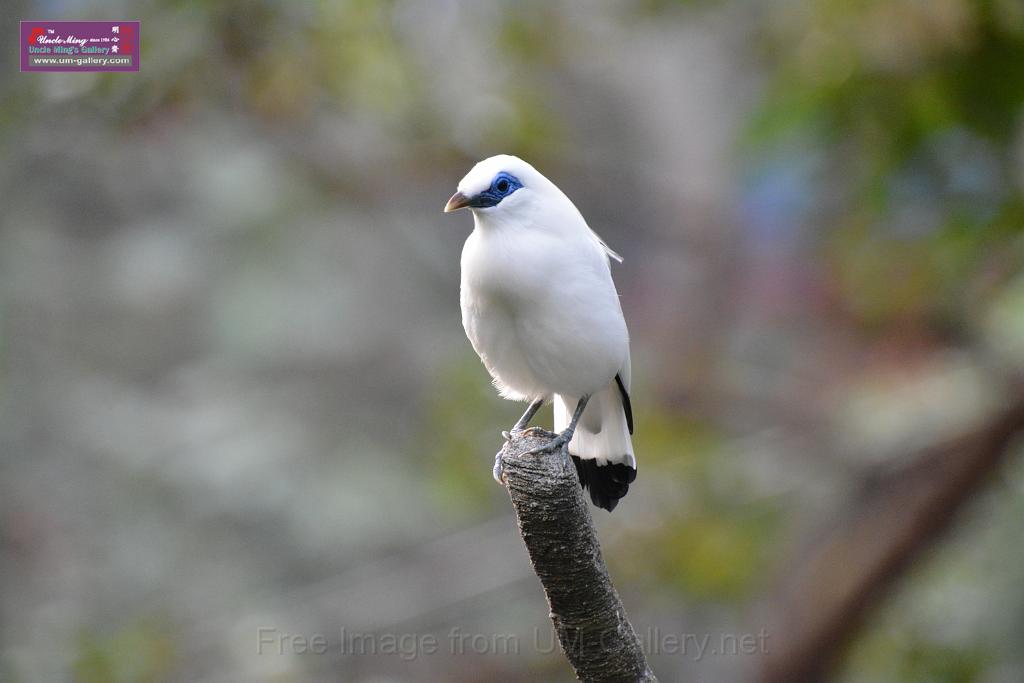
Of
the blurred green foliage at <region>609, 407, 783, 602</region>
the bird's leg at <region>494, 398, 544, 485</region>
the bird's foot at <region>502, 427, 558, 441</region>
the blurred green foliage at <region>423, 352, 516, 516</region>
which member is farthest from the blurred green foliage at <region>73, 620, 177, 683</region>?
the bird's foot at <region>502, 427, 558, 441</region>

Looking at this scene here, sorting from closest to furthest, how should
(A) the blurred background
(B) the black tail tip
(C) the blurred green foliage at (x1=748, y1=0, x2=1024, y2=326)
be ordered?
1. (B) the black tail tip
2. (C) the blurred green foliage at (x1=748, y1=0, x2=1024, y2=326)
3. (A) the blurred background

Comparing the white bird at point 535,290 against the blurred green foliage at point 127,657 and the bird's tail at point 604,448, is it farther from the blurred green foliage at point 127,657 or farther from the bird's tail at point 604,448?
the blurred green foliage at point 127,657

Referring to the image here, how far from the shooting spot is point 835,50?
22.5ft

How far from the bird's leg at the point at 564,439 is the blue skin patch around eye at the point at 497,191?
2.63 ft

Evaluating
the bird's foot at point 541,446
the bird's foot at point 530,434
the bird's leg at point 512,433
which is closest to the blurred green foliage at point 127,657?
the bird's leg at point 512,433

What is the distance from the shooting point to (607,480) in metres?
4.65

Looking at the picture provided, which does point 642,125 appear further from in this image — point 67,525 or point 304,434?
point 67,525

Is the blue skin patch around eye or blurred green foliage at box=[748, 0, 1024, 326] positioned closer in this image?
the blue skin patch around eye

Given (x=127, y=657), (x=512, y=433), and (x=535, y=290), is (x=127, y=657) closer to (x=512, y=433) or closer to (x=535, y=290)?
(x=512, y=433)

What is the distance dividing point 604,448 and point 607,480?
0.12 metres

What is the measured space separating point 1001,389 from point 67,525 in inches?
316

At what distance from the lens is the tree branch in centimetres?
321

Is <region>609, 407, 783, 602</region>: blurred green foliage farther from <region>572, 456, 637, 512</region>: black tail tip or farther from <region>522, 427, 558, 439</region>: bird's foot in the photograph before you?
<region>522, 427, 558, 439</region>: bird's foot

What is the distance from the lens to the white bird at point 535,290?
3.98 metres
